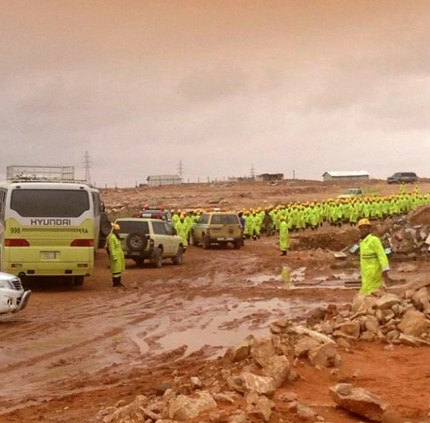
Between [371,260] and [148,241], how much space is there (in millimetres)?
14763

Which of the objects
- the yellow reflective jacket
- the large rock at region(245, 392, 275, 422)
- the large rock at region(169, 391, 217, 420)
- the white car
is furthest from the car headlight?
the large rock at region(245, 392, 275, 422)

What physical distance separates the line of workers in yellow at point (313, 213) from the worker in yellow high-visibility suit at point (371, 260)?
23.3 m

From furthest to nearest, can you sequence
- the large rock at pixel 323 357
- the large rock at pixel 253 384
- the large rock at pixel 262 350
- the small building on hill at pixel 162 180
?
the small building on hill at pixel 162 180, the large rock at pixel 323 357, the large rock at pixel 262 350, the large rock at pixel 253 384

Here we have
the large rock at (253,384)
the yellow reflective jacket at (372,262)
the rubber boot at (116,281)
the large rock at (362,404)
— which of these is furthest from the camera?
the rubber boot at (116,281)

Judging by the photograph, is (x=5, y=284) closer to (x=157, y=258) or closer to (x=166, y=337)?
(x=166, y=337)

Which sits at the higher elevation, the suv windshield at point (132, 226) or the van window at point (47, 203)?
the van window at point (47, 203)

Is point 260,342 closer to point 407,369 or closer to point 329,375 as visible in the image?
point 329,375

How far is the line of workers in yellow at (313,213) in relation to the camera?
43.5 meters

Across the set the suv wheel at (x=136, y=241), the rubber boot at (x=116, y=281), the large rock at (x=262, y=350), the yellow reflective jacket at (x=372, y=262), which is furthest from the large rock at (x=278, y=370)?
the suv wheel at (x=136, y=241)

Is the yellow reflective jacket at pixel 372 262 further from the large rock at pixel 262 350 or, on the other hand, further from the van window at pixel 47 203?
the van window at pixel 47 203

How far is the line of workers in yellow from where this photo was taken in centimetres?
4353

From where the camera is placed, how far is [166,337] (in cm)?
1342

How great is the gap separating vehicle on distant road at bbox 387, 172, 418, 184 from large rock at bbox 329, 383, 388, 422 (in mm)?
86030

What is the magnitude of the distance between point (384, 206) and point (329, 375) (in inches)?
1934
